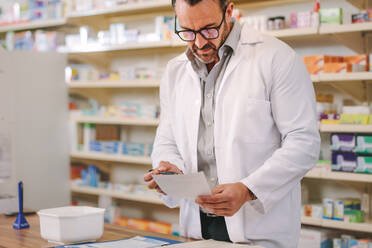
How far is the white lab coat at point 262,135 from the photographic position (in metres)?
1.86

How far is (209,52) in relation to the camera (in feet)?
6.54

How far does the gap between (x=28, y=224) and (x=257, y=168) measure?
1136 millimetres

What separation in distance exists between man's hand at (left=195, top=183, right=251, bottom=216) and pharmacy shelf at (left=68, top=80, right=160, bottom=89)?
8.88ft

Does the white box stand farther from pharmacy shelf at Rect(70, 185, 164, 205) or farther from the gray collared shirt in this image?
pharmacy shelf at Rect(70, 185, 164, 205)

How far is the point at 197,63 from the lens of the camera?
2152 millimetres

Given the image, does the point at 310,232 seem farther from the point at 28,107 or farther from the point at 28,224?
the point at 28,107

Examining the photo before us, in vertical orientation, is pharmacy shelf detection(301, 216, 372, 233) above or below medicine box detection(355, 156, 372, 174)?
below

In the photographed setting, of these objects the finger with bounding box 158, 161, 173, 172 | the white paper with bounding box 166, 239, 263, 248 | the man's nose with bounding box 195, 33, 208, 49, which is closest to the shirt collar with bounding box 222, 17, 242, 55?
the man's nose with bounding box 195, 33, 208, 49

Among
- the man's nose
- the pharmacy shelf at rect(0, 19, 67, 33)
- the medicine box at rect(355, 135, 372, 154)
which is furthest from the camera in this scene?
the pharmacy shelf at rect(0, 19, 67, 33)

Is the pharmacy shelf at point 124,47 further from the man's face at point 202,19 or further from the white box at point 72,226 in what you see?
the white box at point 72,226

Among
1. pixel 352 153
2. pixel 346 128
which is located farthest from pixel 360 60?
pixel 352 153

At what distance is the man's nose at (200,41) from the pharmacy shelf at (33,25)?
3.50m

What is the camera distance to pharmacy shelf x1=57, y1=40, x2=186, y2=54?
4324 millimetres

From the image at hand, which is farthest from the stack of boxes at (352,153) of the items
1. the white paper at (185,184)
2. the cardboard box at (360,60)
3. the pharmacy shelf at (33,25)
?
the pharmacy shelf at (33,25)
